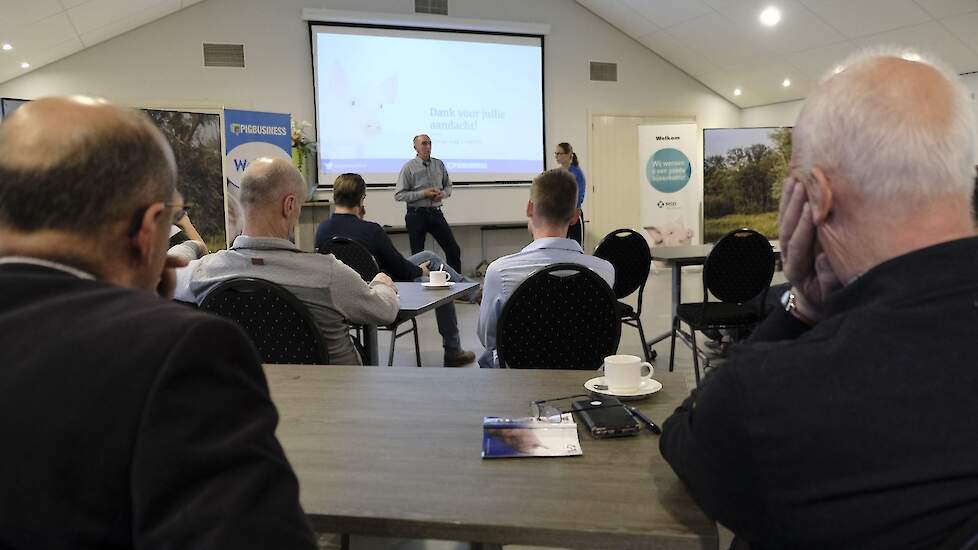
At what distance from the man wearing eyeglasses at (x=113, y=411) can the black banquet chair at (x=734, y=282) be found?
134 inches

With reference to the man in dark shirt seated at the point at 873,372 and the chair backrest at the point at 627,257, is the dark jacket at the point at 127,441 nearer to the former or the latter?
the man in dark shirt seated at the point at 873,372

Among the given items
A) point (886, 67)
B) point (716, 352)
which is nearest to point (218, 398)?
point (886, 67)

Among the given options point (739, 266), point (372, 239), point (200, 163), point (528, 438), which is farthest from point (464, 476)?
point (200, 163)

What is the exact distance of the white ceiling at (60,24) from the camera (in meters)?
6.05

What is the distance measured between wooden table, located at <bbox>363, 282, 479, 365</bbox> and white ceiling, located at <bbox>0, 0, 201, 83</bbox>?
516 cm

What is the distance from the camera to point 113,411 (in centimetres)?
58

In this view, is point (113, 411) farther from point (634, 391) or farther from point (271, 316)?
point (271, 316)

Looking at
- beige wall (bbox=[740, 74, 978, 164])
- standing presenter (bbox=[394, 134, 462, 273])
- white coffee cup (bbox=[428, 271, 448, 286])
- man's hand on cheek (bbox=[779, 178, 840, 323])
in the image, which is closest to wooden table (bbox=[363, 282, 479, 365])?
white coffee cup (bbox=[428, 271, 448, 286])

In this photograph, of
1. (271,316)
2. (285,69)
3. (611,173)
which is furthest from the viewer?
(611,173)

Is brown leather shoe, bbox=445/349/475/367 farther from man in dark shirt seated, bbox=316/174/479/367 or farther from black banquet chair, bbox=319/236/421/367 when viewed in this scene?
black banquet chair, bbox=319/236/421/367

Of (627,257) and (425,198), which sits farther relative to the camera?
(425,198)

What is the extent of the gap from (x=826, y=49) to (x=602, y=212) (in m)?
3.43

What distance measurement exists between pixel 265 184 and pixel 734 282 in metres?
2.86

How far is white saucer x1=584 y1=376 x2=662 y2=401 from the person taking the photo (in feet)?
4.43
